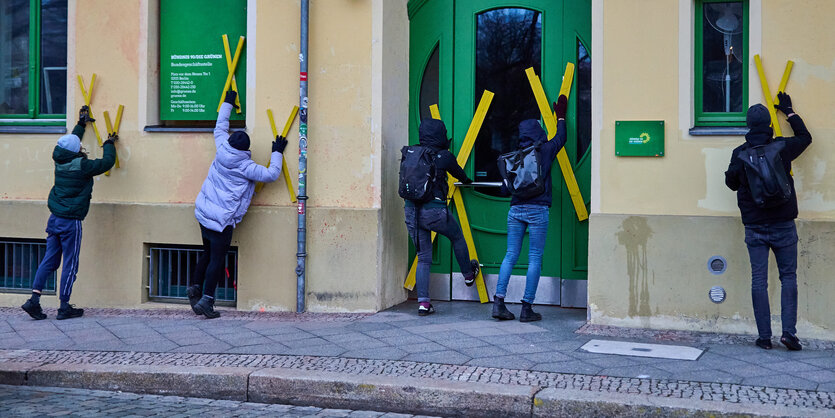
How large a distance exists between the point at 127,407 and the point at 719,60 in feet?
18.3

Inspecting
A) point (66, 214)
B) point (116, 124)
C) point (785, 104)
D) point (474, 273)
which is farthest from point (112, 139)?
point (785, 104)

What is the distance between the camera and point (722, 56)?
7742 mm

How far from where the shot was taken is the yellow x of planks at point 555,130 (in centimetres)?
861

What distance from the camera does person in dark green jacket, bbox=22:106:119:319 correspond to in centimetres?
848

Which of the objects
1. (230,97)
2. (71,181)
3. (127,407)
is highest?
(230,97)

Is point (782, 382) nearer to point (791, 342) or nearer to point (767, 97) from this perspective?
point (791, 342)

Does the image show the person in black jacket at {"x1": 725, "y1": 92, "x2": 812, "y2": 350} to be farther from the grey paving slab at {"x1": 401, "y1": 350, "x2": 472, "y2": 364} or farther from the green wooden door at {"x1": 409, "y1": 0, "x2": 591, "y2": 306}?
the grey paving slab at {"x1": 401, "y1": 350, "x2": 472, "y2": 364}

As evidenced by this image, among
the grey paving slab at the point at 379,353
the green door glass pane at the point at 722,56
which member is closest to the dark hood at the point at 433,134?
the grey paving slab at the point at 379,353

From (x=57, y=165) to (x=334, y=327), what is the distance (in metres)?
3.17

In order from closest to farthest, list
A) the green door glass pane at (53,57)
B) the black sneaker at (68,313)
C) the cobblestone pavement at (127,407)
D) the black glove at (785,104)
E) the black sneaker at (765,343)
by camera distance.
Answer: the cobblestone pavement at (127,407) → the black sneaker at (765,343) → the black glove at (785,104) → the black sneaker at (68,313) → the green door glass pane at (53,57)

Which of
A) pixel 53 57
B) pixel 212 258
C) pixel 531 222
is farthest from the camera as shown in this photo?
pixel 53 57

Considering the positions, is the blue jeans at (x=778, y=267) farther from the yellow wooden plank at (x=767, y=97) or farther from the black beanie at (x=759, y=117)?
the yellow wooden plank at (x=767, y=97)

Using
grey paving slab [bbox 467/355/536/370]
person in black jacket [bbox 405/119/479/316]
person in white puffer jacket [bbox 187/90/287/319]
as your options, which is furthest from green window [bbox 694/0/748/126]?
person in white puffer jacket [bbox 187/90/287/319]

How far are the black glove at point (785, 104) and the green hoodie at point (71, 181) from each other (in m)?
6.18
